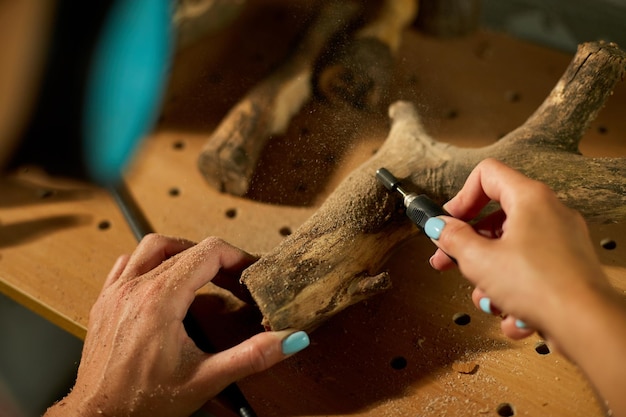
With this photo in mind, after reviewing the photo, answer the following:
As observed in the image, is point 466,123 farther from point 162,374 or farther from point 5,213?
point 5,213

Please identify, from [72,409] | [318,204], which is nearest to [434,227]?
[318,204]

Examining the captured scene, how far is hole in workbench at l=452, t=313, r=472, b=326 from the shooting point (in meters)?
0.95

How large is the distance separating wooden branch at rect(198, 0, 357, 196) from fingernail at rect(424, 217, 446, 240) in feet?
1.50

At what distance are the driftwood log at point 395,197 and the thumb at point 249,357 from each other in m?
0.03

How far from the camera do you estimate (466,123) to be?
1.25 m

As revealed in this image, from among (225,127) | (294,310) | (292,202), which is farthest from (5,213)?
(294,310)

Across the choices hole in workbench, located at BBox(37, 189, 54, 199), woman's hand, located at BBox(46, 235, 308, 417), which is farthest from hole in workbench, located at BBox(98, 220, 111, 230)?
woman's hand, located at BBox(46, 235, 308, 417)

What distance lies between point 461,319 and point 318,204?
32 centimetres

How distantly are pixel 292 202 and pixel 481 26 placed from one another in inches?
30.2

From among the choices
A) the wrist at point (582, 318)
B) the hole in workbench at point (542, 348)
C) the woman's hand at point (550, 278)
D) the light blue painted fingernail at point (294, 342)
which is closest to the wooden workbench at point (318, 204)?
the hole in workbench at point (542, 348)

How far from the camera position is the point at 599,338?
550 mm

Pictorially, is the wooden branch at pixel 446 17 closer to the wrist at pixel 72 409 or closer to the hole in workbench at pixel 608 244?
the hole in workbench at pixel 608 244

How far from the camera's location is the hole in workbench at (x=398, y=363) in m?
0.92

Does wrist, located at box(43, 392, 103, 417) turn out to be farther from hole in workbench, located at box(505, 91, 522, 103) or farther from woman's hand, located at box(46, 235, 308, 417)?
hole in workbench, located at box(505, 91, 522, 103)
